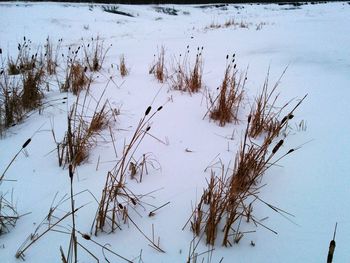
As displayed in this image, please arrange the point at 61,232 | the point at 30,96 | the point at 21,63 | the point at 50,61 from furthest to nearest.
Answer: the point at 50,61 → the point at 21,63 → the point at 30,96 → the point at 61,232

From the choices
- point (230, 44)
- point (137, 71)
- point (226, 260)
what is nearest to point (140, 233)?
point (226, 260)

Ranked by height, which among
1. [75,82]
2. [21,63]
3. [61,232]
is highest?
[21,63]

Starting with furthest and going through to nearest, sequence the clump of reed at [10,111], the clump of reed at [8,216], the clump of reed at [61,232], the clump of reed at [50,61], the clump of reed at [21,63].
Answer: the clump of reed at [50,61] < the clump of reed at [21,63] < the clump of reed at [10,111] < the clump of reed at [8,216] < the clump of reed at [61,232]

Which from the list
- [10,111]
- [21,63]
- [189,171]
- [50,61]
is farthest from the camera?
[50,61]

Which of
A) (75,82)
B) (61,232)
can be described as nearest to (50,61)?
(75,82)

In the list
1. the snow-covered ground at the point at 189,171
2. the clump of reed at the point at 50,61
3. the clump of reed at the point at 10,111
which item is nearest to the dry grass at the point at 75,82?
the snow-covered ground at the point at 189,171

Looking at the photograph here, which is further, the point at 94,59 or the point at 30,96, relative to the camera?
the point at 94,59

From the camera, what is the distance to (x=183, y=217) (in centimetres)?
120

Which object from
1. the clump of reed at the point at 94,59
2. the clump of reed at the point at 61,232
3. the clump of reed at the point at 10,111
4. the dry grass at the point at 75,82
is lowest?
the clump of reed at the point at 61,232

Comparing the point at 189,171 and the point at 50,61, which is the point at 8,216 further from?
the point at 50,61

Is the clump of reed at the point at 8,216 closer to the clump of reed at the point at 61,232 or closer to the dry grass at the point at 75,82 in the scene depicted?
the clump of reed at the point at 61,232

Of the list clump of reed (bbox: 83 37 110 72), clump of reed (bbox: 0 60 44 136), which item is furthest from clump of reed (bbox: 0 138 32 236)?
clump of reed (bbox: 83 37 110 72)

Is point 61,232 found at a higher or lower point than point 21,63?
lower

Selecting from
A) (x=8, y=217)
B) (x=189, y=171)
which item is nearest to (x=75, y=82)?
(x=189, y=171)
